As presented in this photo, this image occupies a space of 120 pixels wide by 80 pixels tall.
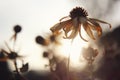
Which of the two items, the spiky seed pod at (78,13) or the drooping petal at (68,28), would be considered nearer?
the drooping petal at (68,28)

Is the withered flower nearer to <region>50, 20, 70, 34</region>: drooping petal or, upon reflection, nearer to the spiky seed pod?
<region>50, 20, 70, 34</region>: drooping petal

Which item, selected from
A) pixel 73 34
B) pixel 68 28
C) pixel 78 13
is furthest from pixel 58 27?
pixel 78 13

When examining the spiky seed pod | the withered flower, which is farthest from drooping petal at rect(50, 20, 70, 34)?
the spiky seed pod

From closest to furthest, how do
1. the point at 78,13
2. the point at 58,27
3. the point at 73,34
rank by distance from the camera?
the point at 73,34 < the point at 58,27 < the point at 78,13

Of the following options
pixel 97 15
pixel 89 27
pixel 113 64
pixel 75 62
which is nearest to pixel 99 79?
pixel 75 62

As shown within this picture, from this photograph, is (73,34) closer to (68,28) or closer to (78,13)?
(68,28)

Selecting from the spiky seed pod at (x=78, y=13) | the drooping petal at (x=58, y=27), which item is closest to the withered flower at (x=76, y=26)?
the drooping petal at (x=58, y=27)

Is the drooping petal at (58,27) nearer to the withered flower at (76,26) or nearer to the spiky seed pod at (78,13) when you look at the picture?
the withered flower at (76,26)

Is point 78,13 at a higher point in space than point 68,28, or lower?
higher

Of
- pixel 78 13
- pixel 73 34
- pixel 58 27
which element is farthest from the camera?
pixel 78 13

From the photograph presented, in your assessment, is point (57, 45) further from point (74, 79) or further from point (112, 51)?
A: point (74, 79)

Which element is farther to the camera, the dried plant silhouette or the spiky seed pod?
the spiky seed pod
